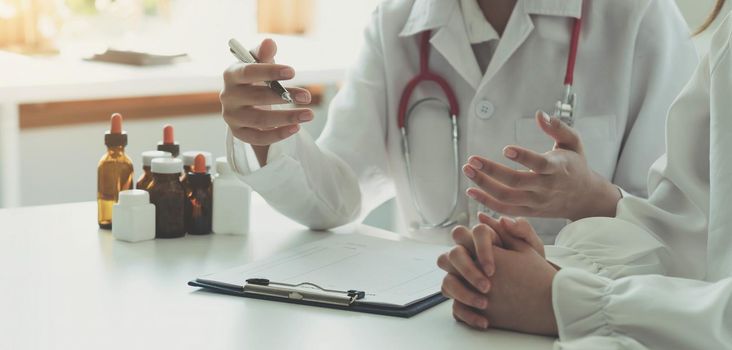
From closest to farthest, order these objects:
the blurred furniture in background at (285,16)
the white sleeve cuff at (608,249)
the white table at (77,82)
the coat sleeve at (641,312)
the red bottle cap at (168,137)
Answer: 1. the coat sleeve at (641,312)
2. the white sleeve cuff at (608,249)
3. the red bottle cap at (168,137)
4. the white table at (77,82)
5. the blurred furniture in background at (285,16)

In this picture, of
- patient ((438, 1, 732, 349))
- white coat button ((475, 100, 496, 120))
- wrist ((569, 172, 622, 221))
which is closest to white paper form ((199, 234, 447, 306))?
patient ((438, 1, 732, 349))

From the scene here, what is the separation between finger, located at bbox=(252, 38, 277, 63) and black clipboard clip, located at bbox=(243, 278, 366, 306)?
14.7 inches

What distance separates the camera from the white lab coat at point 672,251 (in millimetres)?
1016

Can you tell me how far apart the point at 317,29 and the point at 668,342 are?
2.76m

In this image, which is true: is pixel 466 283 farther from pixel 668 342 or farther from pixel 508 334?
pixel 668 342

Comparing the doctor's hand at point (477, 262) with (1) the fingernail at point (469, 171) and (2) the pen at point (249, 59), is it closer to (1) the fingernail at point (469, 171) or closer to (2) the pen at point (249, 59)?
(1) the fingernail at point (469, 171)

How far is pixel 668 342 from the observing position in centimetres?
101

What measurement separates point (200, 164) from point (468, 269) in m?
0.59

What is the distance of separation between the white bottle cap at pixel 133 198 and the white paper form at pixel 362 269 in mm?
246

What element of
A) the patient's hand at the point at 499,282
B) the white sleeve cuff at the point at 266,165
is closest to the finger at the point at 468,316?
the patient's hand at the point at 499,282

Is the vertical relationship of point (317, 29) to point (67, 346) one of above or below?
above

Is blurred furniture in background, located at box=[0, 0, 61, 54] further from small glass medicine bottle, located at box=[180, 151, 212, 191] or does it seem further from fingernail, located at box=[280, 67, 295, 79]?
fingernail, located at box=[280, 67, 295, 79]

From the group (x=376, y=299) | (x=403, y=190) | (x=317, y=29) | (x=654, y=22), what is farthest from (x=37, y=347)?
(x=317, y=29)

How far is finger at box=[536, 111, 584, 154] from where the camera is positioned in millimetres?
1315
